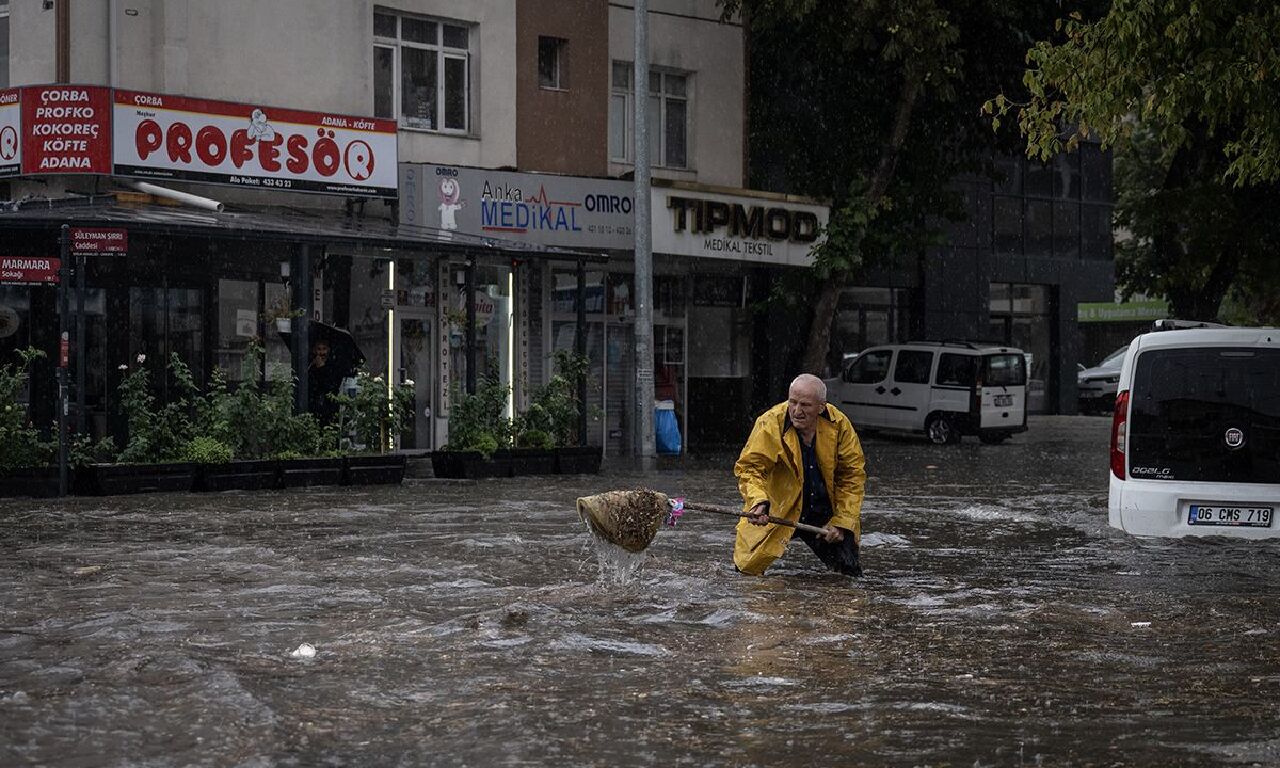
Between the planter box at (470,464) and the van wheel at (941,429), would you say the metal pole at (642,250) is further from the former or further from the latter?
the van wheel at (941,429)

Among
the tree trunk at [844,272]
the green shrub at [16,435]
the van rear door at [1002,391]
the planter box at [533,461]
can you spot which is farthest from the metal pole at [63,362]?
the van rear door at [1002,391]

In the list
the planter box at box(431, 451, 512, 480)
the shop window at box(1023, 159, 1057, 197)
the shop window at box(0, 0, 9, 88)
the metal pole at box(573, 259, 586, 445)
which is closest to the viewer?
the planter box at box(431, 451, 512, 480)

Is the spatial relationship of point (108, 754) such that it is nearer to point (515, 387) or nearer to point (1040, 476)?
point (1040, 476)

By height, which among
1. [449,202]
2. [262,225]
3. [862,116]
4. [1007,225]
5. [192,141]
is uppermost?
[862,116]

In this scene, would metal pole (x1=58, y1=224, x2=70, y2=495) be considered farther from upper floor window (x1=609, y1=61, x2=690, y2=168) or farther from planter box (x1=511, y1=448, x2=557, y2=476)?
upper floor window (x1=609, y1=61, x2=690, y2=168)

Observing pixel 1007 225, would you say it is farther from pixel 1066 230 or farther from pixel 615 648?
pixel 615 648

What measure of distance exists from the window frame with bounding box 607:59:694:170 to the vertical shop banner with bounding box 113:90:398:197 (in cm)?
519

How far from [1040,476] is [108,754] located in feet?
60.2

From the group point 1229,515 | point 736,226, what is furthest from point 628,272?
point 1229,515

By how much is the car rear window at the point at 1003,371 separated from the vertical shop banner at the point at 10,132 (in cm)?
1748

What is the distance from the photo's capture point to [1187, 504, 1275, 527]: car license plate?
12.6 m

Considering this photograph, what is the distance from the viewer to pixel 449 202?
25.2 m

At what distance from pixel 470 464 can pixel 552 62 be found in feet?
27.0

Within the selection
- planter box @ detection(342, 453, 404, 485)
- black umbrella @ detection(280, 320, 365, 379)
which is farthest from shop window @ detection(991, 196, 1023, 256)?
planter box @ detection(342, 453, 404, 485)
